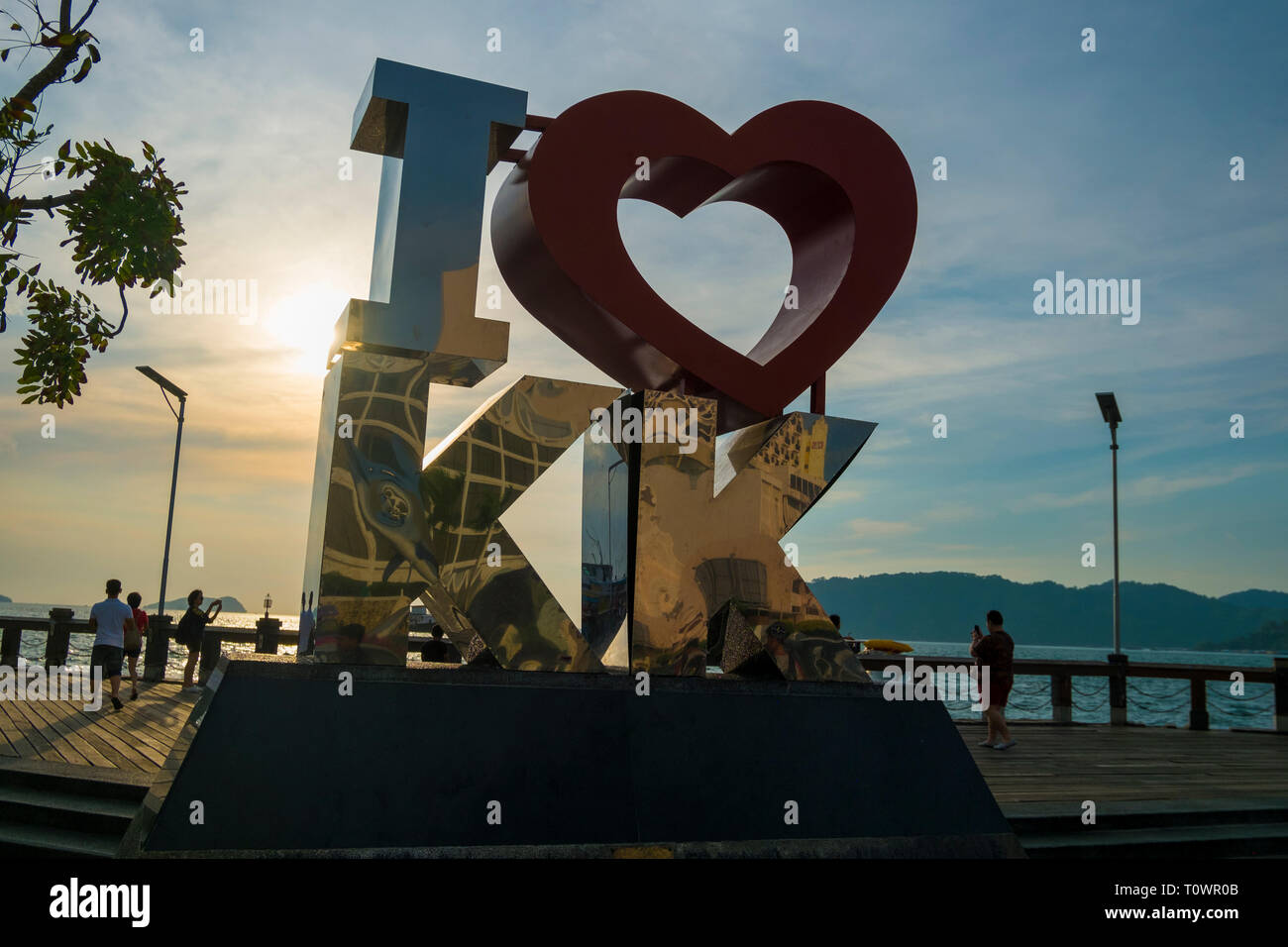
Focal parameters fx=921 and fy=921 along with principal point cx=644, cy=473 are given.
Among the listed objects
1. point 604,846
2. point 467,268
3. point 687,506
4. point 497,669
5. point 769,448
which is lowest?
point 604,846

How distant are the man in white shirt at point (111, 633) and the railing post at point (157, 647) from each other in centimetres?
514

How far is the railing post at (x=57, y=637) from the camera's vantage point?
53.4ft

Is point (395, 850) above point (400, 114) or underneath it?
underneath

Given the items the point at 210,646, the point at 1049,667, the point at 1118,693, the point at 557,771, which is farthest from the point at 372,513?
the point at 1118,693

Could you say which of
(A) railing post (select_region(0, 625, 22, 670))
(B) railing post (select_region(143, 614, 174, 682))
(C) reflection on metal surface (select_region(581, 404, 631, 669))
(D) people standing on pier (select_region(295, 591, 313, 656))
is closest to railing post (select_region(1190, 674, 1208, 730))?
(C) reflection on metal surface (select_region(581, 404, 631, 669))

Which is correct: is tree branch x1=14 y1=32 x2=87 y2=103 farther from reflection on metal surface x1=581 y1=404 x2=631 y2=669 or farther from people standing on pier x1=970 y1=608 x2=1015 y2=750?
people standing on pier x1=970 y1=608 x2=1015 y2=750

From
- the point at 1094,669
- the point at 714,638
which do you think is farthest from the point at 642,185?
the point at 1094,669

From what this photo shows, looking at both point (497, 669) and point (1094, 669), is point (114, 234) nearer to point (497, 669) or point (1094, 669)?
point (497, 669)

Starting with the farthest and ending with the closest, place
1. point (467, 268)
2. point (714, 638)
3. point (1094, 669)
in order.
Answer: point (1094, 669) < point (714, 638) < point (467, 268)

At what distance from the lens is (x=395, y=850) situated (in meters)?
4.79

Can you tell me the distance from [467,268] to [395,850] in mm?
3530

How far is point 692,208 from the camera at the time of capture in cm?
728

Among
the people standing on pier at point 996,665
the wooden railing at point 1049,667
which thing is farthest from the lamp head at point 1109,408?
the people standing on pier at point 996,665
